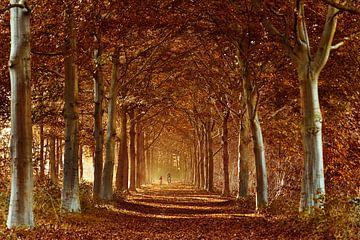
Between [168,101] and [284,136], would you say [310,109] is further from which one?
[168,101]

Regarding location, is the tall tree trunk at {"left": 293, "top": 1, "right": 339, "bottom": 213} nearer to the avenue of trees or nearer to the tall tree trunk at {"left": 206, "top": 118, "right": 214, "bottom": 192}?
the avenue of trees

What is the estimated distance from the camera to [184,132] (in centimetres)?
5966

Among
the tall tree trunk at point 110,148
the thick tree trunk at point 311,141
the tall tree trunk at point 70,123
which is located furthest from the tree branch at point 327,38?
the tall tree trunk at point 110,148

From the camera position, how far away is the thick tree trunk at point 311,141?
1440 centimetres

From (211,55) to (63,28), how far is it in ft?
41.9

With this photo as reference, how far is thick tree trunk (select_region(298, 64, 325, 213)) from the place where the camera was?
47.2 feet

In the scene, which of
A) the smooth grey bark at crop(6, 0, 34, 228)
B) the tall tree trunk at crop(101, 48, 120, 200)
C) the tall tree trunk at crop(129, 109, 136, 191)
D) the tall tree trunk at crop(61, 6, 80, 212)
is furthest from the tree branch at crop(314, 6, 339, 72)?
the tall tree trunk at crop(129, 109, 136, 191)

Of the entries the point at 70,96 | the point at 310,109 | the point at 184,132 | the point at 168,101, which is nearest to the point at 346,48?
the point at 310,109

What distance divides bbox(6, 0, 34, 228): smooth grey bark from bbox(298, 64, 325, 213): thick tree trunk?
7.38m

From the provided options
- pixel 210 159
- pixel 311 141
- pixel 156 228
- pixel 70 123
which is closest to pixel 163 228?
pixel 156 228

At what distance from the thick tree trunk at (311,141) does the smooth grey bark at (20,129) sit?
Answer: 7.38 meters

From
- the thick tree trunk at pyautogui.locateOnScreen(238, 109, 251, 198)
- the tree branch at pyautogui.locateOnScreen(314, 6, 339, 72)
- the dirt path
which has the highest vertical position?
the tree branch at pyautogui.locateOnScreen(314, 6, 339, 72)

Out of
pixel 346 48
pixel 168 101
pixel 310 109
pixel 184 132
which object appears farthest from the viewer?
pixel 184 132

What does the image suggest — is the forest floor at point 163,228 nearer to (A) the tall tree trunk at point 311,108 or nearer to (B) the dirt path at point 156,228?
(B) the dirt path at point 156,228
